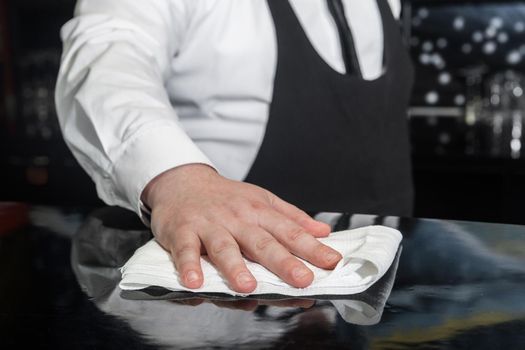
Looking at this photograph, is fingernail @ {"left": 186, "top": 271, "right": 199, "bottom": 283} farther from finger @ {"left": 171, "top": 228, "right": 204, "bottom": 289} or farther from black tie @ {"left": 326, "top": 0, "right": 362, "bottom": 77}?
black tie @ {"left": 326, "top": 0, "right": 362, "bottom": 77}

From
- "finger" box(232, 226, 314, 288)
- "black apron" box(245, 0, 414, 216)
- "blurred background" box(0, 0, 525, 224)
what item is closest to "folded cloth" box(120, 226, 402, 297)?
"finger" box(232, 226, 314, 288)

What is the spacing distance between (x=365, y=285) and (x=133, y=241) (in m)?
0.32

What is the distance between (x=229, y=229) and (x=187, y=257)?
0.08 m

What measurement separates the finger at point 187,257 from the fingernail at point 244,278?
3 centimetres

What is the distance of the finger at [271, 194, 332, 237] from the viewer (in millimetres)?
729

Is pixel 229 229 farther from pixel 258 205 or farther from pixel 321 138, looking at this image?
pixel 321 138

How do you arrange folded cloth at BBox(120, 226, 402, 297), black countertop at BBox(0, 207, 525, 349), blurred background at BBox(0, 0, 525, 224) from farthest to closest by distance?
1. blurred background at BBox(0, 0, 525, 224)
2. folded cloth at BBox(120, 226, 402, 297)
3. black countertop at BBox(0, 207, 525, 349)

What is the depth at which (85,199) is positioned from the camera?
274cm

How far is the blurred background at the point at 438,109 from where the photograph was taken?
8.05 feet

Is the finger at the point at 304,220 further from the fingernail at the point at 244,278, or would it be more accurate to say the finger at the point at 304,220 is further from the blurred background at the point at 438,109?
the blurred background at the point at 438,109

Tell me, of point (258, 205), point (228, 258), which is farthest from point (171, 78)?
point (228, 258)

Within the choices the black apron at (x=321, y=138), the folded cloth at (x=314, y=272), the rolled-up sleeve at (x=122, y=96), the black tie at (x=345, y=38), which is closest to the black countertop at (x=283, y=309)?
the folded cloth at (x=314, y=272)

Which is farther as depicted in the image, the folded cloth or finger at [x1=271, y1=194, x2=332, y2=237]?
finger at [x1=271, y1=194, x2=332, y2=237]

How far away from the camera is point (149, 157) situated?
2.79 feet
